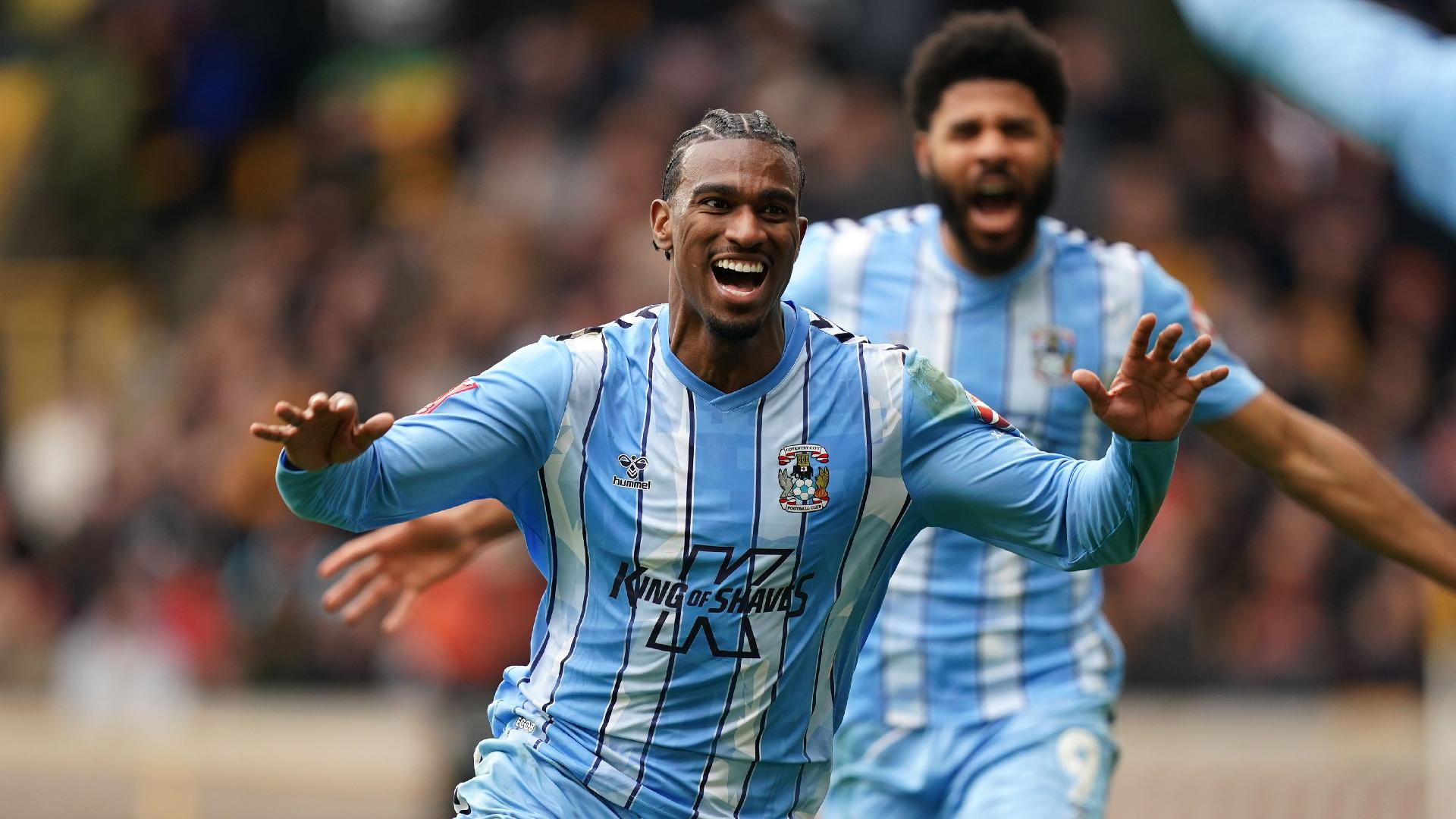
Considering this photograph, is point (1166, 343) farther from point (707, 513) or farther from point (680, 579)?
point (680, 579)

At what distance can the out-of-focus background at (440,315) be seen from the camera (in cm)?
1044

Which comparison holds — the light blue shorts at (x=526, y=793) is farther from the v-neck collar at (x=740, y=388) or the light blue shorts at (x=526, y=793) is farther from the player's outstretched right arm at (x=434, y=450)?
the v-neck collar at (x=740, y=388)

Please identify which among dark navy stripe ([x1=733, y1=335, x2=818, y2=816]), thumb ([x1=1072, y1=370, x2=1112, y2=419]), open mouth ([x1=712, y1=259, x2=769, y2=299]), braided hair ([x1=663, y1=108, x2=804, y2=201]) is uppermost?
braided hair ([x1=663, y1=108, x2=804, y2=201])

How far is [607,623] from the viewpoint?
182 inches

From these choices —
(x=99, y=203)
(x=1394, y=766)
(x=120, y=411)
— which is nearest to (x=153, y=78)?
(x=99, y=203)

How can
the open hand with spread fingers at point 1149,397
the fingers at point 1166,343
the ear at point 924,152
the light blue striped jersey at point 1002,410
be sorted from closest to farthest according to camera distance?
1. the fingers at point 1166,343
2. the open hand with spread fingers at point 1149,397
3. the light blue striped jersey at point 1002,410
4. the ear at point 924,152

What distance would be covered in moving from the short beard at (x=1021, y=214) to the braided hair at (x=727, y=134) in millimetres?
1397

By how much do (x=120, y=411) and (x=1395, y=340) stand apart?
8312 mm

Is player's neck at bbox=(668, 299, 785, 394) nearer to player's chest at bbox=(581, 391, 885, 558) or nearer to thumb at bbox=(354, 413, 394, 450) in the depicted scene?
player's chest at bbox=(581, 391, 885, 558)

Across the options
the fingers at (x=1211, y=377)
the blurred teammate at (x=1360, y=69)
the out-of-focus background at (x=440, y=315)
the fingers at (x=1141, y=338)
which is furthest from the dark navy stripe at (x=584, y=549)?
the out-of-focus background at (x=440, y=315)

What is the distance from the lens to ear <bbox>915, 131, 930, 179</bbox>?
6.15 m

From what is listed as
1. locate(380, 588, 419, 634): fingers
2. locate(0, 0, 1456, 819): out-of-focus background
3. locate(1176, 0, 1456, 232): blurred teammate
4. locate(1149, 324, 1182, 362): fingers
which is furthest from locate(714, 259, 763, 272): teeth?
locate(0, 0, 1456, 819): out-of-focus background

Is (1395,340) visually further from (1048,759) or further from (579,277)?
(1048,759)

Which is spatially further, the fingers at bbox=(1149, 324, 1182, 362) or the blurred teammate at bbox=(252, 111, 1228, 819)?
the blurred teammate at bbox=(252, 111, 1228, 819)
